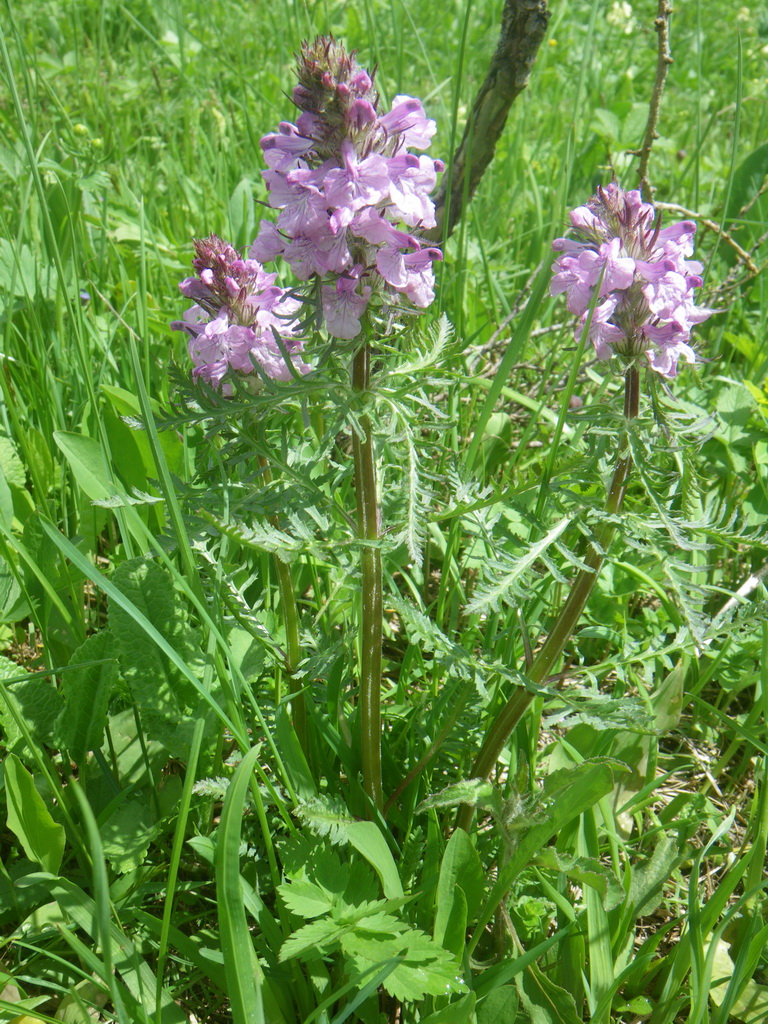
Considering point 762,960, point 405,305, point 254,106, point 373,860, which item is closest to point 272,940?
point 373,860

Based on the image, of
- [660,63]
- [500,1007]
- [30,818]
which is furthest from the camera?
[660,63]

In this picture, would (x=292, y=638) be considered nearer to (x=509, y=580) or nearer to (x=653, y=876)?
(x=509, y=580)

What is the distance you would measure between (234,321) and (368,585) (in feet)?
1.84

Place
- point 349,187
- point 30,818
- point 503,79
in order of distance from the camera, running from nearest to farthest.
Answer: point 349,187 → point 30,818 → point 503,79

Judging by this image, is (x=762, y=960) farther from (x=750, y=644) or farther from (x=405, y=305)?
(x=405, y=305)

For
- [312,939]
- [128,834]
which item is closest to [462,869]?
[312,939]

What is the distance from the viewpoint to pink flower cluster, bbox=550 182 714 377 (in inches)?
55.5

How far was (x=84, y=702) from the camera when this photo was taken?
165 cm

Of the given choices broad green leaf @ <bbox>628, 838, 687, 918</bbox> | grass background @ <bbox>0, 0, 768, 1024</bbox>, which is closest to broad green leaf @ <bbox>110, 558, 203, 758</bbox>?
grass background @ <bbox>0, 0, 768, 1024</bbox>

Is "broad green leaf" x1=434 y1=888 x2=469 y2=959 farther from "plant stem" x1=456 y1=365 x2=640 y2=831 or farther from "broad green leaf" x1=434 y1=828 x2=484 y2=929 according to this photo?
"plant stem" x1=456 y1=365 x2=640 y2=831

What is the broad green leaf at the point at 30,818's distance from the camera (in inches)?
56.9

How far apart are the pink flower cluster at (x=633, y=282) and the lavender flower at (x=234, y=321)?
1.70 ft

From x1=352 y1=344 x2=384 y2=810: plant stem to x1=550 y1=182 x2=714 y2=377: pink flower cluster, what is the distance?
1.34ft

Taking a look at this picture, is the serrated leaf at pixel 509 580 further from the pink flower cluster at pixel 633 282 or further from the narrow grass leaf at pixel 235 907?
the narrow grass leaf at pixel 235 907
